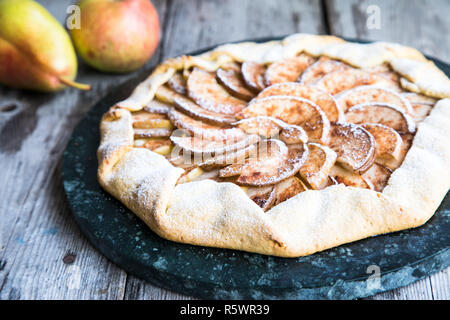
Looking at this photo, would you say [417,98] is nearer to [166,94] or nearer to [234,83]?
[234,83]

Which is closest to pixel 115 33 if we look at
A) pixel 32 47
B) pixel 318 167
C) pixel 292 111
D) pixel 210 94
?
pixel 32 47

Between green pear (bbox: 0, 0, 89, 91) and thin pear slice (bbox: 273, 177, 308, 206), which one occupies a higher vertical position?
green pear (bbox: 0, 0, 89, 91)

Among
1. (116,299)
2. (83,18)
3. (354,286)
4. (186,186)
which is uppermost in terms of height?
(83,18)

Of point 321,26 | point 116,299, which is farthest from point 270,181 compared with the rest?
point 321,26

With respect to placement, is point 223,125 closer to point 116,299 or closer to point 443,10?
point 116,299

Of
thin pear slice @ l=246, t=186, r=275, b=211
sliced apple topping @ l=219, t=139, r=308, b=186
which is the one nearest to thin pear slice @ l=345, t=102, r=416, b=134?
sliced apple topping @ l=219, t=139, r=308, b=186

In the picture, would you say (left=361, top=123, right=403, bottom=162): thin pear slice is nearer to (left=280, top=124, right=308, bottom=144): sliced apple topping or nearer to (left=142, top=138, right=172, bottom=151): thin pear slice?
(left=280, top=124, right=308, bottom=144): sliced apple topping

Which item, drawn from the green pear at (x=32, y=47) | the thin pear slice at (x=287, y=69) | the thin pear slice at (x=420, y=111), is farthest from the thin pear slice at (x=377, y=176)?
the green pear at (x=32, y=47)
